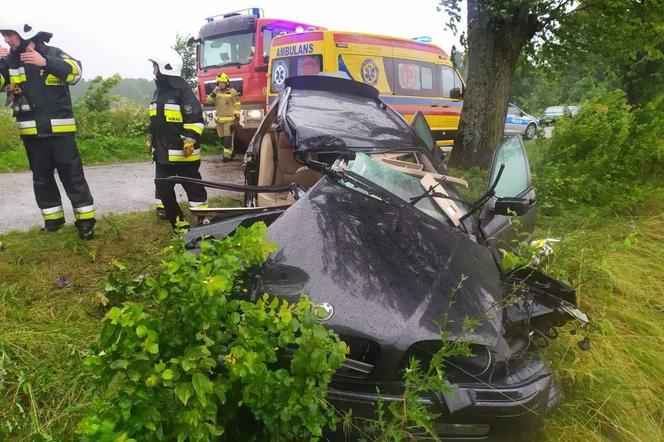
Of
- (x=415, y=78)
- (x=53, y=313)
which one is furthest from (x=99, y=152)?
(x=53, y=313)

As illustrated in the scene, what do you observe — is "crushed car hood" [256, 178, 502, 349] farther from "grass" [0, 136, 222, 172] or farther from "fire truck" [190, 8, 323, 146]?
"grass" [0, 136, 222, 172]

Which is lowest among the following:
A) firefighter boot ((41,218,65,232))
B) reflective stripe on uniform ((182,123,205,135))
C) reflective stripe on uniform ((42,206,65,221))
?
firefighter boot ((41,218,65,232))

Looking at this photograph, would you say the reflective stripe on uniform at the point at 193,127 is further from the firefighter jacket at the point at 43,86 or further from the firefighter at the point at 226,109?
the firefighter at the point at 226,109

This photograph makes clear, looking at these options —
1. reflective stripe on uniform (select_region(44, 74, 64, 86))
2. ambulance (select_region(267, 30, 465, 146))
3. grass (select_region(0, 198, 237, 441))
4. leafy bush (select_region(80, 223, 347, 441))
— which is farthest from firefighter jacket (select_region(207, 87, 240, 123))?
leafy bush (select_region(80, 223, 347, 441))

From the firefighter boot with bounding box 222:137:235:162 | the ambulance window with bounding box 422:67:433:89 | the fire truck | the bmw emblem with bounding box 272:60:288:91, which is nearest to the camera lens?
the bmw emblem with bounding box 272:60:288:91

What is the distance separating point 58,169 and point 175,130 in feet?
3.54

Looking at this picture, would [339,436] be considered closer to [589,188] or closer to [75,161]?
[75,161]

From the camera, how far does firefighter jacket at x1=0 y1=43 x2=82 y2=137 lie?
396 cm

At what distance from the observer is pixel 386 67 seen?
819 cm

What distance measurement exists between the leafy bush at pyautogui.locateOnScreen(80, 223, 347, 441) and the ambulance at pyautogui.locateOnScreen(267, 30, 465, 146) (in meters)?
6.12

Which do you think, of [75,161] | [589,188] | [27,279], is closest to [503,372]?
[27,279]

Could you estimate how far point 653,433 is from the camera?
2.34 m

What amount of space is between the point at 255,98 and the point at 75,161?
5800 mm

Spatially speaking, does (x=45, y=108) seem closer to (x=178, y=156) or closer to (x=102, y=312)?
(x=178, y=156)
